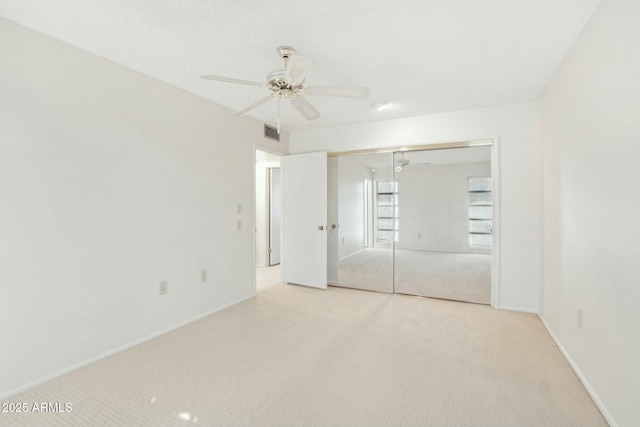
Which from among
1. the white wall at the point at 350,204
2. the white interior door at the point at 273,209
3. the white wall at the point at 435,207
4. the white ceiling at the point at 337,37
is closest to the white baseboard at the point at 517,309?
the white wall at the point at 435,207

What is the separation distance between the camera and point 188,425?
5.29ft

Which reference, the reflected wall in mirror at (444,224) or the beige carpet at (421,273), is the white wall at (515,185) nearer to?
the reflected wall in mirror at (444,224)

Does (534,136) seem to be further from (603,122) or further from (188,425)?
(188,425)

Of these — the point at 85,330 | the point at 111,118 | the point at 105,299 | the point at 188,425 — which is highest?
the point at 111,118

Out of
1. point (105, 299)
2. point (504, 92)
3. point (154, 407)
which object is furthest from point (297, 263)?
point (504, 92)

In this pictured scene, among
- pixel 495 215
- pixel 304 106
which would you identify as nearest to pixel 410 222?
pixel 495 215

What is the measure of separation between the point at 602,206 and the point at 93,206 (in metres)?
3.43

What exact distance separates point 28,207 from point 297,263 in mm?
3068

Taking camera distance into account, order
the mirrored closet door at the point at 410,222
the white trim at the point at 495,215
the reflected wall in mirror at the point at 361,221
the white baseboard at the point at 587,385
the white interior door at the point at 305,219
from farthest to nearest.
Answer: the reflected wall in mirror at the point at 361,221 → the white interior door at the point at 305,219 → the mirrored closet door at the point at 410,222 → the white trim at the point at 495,215 → the white baseboard at the point at 587,385

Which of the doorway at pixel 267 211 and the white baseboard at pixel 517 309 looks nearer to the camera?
the white baseboard at pixel 517 309

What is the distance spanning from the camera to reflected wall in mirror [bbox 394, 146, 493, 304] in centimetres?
389

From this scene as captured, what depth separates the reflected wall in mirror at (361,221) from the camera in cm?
438

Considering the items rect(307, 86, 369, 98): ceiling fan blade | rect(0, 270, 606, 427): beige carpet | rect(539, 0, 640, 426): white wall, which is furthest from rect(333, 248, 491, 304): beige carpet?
rect(307, 86, 369, 98): ceiling fan blade

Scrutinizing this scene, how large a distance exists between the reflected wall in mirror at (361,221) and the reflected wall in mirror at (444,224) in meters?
0.24
